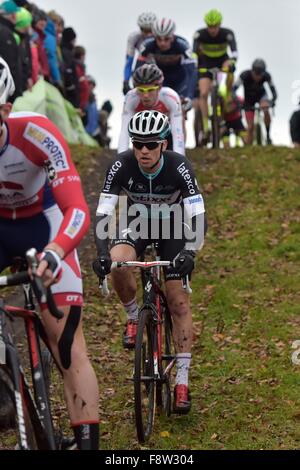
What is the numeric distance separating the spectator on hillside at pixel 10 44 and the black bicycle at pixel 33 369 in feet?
28.1

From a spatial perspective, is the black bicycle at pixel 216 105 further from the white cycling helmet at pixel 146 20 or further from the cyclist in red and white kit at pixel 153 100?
the cyclist in red and white kit at pixel 153 100

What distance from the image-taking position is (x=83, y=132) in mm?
21234

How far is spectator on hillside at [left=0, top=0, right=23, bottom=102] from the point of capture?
15031 mm

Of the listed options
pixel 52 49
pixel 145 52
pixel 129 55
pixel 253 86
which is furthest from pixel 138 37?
pixel 253 86

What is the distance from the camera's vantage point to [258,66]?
21016mm

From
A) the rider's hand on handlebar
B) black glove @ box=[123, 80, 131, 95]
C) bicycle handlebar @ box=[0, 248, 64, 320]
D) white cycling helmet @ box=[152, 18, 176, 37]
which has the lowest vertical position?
bicycle handlebar @ box=[0, 248, 64, 320]

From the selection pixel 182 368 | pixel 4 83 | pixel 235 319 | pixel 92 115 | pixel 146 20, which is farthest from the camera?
pixel 92 115

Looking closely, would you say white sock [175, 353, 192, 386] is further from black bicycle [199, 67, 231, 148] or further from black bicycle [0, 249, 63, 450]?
black bicycle [199, 67, 231, 148]

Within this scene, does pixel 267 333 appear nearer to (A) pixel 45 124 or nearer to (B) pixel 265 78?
(A) pixel 45 124

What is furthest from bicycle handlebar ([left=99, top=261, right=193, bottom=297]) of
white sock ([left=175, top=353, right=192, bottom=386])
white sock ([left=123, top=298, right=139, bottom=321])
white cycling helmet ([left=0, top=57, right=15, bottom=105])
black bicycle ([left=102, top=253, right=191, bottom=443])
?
white cycling helmet ([left=0, top=57, right=15, bottom=105])

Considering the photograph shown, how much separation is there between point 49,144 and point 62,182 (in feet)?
0.89

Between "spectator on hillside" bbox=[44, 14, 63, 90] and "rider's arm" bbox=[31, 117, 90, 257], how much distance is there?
12.5 meters

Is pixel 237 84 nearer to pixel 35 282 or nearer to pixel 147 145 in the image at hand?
pixel 147 145
